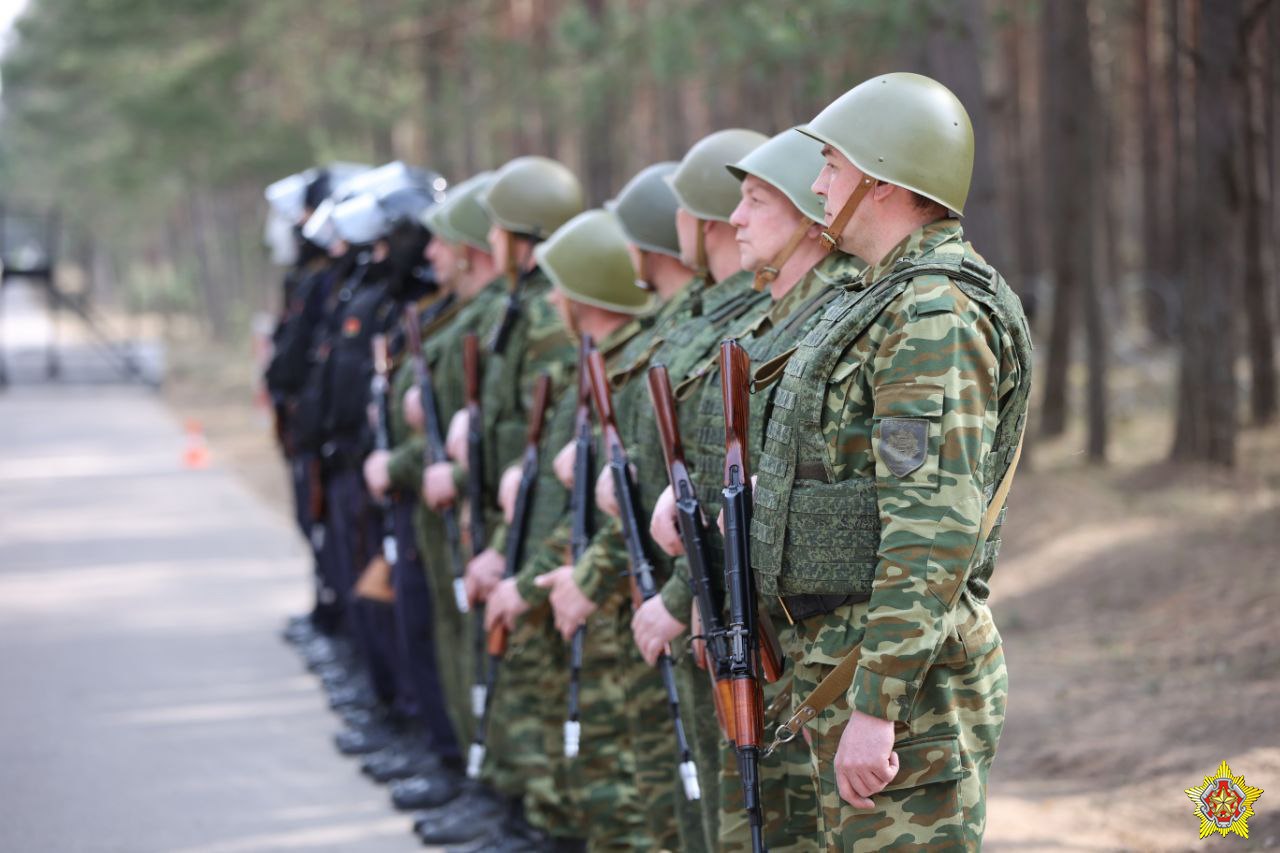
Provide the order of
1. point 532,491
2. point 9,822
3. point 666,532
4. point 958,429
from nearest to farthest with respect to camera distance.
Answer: point 958,429, point 666,532, point 532,491, point 9,822

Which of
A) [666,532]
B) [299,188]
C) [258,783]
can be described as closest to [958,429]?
[666,532]

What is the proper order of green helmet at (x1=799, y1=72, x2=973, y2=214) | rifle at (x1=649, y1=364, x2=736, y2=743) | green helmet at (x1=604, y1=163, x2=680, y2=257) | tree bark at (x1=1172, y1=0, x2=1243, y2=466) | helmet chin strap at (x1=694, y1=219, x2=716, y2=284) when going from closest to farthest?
green helmet at (x1=799, y1=72, x2=973, y2=214), rifle at (x1=649, y1=364, x2=736, y2=743), helmet chin strap at (x1=694, y1=219, x2=716, y2=284), green helmet at (x1=604, y1=163, x2=680, y2=257), tree bark at (x1=1172, y1=0, x2=1243, y2=466)

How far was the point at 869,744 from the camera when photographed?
3.01m

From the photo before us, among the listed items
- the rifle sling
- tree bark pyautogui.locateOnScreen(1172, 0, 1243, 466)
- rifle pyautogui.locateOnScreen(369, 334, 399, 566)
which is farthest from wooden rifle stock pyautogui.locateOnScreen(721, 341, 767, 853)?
tree bark pyautogui.locateOnScreen(1172, 0, 1243, 466)

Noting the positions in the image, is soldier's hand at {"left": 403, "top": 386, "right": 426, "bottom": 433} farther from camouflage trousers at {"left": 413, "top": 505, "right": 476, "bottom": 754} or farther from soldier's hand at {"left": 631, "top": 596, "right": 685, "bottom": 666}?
soldier's hand at {"left": 631, "top": 596, "right": 685, "bottom": 666}

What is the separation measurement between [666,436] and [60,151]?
5031 cm

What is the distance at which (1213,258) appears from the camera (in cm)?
1101

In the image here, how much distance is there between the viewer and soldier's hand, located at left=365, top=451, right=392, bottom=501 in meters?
6.61

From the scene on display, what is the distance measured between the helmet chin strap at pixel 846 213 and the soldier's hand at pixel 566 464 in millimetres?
1876

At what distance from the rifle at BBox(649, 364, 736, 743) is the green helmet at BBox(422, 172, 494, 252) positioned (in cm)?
271

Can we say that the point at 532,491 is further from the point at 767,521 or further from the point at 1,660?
the point at 1,660

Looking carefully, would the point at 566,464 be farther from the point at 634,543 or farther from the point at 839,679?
the point at 839,679

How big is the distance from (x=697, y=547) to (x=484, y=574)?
209 centimetres

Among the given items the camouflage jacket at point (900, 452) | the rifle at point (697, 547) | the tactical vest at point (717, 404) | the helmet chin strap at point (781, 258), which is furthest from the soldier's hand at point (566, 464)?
the camouflage jacket at point (900, 452)
